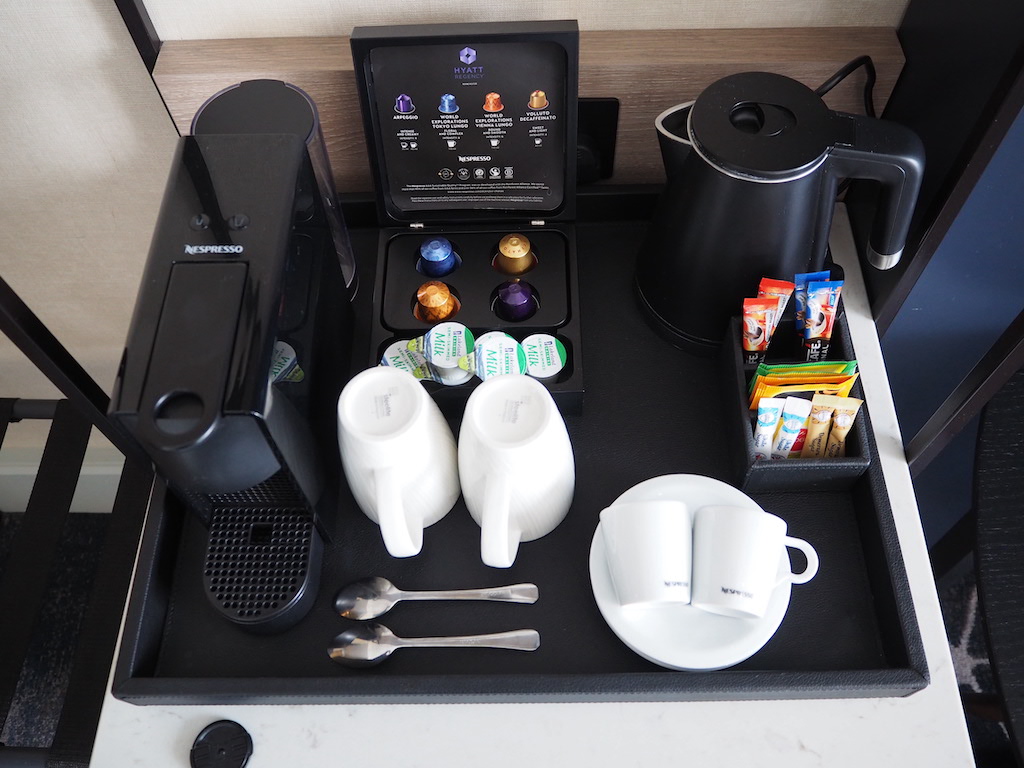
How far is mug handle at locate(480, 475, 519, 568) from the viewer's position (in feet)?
2.12

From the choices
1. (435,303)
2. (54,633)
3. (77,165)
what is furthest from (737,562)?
(54,633)

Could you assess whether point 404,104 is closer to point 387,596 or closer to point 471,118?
point 471,118

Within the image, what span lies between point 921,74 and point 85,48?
0.87 m

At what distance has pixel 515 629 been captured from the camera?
0.71 metres

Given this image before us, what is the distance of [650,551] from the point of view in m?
0.64

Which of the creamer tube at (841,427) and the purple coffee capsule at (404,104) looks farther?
the purple coffee capsule at (404,104)

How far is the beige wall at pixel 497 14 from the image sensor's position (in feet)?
2.75

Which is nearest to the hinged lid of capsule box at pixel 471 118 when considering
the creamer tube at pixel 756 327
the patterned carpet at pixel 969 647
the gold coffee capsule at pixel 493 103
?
the gold coffee capsule at pixel 493 103

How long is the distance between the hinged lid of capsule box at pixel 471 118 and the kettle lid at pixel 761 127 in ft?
0.50

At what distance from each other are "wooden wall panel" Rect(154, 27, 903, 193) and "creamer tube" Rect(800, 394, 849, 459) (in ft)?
1.20

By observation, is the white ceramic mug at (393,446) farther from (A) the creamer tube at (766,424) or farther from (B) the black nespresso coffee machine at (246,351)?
(A) the creamer tube at (766,424)

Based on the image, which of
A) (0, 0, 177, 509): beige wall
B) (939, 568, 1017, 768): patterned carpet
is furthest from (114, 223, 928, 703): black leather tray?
(939, 568, 1017, 768): patterned carpet

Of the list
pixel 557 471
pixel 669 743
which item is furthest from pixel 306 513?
pixel 669 743

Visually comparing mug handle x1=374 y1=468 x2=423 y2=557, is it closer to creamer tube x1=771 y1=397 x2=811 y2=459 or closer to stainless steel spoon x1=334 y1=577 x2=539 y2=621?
stainless steel spoon x1=334 y1=577 x2=539 y2=621
